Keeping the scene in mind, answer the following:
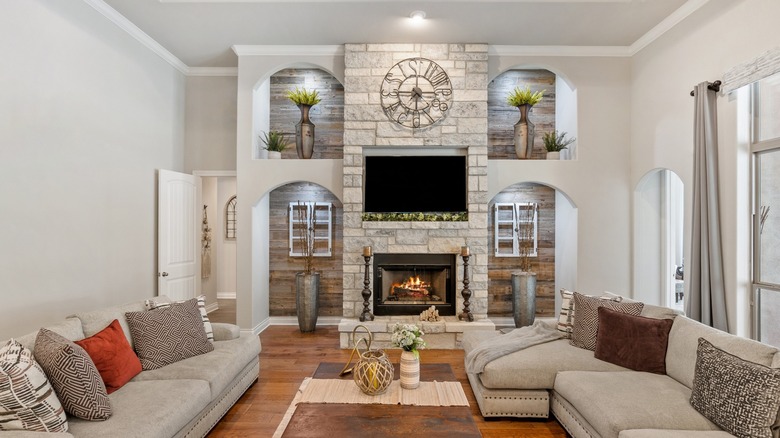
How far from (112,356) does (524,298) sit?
14.5 feet

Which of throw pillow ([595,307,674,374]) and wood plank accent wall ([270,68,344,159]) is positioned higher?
wood plank accent wall ([270,68,344,159])

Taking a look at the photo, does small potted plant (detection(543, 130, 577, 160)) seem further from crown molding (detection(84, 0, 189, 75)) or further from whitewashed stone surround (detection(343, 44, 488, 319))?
crown molding (detection(84, 0, 189, 75))

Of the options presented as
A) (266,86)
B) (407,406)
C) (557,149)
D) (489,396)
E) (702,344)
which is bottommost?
(489,396)

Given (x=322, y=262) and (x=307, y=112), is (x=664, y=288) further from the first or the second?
(x=307, y=112)

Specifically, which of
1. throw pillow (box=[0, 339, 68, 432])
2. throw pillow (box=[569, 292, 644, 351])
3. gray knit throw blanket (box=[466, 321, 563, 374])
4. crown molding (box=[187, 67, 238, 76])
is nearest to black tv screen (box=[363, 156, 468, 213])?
gray knit throw blanket (box=[466, 321, 563, 374])

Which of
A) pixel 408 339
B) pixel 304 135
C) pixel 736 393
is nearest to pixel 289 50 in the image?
pixel 304 135

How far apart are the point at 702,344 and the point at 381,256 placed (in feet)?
11.2

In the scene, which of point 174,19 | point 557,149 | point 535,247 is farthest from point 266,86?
point 535,247

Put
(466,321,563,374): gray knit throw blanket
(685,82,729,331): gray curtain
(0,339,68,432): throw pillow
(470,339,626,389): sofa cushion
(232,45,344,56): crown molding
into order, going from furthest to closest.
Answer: (232,45,344,56): crown molding, (685,82,729,331): gray curtain, (466,321,563,374): gray knit throw blanket, (470,339,626,389): sofa cushion, (0,339,68,432): throw pillow

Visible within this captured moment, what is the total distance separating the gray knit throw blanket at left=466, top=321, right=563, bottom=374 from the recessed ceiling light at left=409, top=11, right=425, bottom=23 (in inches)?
130

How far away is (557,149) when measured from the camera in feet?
17.7

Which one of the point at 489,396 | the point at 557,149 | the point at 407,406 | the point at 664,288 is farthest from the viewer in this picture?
the point at 557,149

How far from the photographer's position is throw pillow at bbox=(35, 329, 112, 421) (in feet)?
6.97

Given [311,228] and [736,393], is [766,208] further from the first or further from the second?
[311,228]
